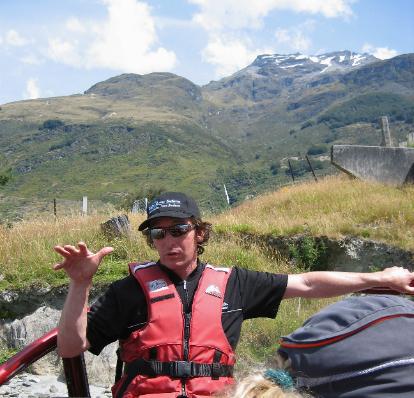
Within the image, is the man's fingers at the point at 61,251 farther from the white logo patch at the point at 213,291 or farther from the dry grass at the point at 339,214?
the dry grass at the point at 339,214

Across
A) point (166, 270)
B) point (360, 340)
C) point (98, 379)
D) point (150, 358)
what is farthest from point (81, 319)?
point (98, 379)

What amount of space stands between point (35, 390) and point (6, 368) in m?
3.35

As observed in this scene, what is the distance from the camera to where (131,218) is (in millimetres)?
8367

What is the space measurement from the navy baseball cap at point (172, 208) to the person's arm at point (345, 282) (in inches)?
22.4

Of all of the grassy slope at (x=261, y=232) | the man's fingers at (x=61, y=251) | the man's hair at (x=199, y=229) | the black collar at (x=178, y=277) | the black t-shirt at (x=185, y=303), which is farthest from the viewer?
the grassy slope at (x=261, y=232)

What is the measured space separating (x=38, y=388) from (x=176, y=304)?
341 centimetres

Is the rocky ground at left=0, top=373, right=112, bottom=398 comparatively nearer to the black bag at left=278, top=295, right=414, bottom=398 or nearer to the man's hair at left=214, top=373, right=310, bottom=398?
the black bag at left=278, top=295, right=414, bottom=398

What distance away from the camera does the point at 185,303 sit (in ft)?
7.94

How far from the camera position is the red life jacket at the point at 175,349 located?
7.18 ft

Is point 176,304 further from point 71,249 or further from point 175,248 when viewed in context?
point 71,249

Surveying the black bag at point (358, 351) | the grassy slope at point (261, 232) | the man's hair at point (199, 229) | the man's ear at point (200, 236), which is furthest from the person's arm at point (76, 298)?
the grassy slope at point (261, 232)

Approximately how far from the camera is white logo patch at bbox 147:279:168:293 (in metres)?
2.41

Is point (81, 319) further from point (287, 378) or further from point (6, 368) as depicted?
point (287, 378)

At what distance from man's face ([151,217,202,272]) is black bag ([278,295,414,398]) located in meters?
0.95
